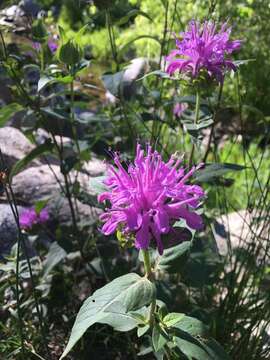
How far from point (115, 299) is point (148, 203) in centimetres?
17

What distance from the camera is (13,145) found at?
2.56 meters

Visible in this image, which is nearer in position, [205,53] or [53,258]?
[205,53]

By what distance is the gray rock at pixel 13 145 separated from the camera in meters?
2.44

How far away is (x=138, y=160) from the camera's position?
1.01 m

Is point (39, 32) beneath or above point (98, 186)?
above

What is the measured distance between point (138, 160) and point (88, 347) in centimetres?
76

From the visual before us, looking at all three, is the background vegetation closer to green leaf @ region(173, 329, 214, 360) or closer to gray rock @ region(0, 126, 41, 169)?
green leaf @ region(173, 329, 214, 360)

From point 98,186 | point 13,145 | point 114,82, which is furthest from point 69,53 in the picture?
point 13,145

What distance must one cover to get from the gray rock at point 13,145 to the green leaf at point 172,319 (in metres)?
1.54

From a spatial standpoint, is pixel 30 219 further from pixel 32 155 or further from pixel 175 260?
pixel 175 260

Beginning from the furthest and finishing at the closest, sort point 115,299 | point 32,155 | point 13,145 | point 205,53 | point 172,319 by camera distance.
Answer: point 13,145 < point 32,155 < point 205,53 < point 172,319 < point 115,299

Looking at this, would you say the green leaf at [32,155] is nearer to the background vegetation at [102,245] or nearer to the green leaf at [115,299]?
the background vegetation at [102,245]

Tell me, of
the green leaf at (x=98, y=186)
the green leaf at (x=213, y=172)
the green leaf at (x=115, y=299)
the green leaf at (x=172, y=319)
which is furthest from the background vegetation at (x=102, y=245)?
the green leaf at (x=115, y=299)

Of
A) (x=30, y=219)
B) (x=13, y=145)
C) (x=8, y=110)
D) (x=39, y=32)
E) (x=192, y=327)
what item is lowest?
(x=13, y=145)
